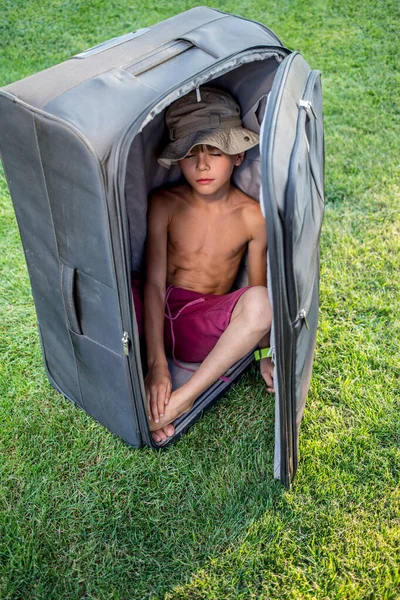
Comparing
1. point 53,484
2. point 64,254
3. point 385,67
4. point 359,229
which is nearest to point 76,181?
point 64,254

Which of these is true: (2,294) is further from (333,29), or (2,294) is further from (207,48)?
(333,29)

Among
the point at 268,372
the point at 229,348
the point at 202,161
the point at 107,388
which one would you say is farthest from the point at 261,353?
the point at 202,161

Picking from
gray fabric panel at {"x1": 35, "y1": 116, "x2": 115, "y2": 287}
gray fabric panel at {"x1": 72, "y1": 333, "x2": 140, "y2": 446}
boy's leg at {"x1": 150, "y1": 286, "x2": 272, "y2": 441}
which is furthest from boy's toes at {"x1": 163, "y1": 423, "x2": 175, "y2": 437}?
gray fabric panel at {"x1": 35, "y1": 116, "x2": 115, "y2": 287}

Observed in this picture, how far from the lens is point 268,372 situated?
2.35 metres

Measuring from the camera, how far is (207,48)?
1890 millimetres

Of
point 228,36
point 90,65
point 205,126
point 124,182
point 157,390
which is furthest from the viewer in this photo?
point 157,390

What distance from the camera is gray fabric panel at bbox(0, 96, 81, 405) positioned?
170 centimetres

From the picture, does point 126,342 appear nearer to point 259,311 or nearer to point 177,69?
point 259,311

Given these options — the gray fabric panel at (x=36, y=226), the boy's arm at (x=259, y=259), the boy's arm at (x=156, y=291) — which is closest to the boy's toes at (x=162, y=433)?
the boy's arm at (x=156, y=291)

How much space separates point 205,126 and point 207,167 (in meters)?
0.13

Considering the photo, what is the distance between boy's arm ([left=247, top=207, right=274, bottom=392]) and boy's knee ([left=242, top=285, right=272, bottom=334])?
7.5 inches

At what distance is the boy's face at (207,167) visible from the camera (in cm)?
213

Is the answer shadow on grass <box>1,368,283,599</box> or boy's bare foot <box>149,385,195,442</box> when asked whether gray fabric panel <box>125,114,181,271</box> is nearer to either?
boy's bare foot <box>149,385,195,442</box>

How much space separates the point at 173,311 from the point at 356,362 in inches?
28.5
